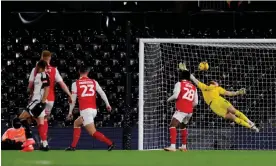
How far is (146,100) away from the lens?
11.6m

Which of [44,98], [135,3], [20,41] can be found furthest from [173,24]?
A: [44,98]

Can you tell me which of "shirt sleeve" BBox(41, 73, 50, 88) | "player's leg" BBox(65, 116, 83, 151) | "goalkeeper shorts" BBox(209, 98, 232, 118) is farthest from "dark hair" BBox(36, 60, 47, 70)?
"goalkeeper shorts" BBox(209, 98, 232, 118)

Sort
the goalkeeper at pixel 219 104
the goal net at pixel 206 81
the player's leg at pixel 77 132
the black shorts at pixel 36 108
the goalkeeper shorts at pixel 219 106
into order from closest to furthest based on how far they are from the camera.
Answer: the black shorts at pixel 36 108
the player's leg at pixel 77 132
the goal net at pixel 206 81
the goalkeeper at pixel 219 104
the goalkeeper shorts at pixel 219 106

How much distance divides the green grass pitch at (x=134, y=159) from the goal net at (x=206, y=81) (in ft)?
5.54

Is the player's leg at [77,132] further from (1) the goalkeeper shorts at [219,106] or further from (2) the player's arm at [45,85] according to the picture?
(1) the goalkeeper shorts at [219,106]

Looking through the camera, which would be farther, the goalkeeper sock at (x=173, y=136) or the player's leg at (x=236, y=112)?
the player's leg at (x=236, y=112)

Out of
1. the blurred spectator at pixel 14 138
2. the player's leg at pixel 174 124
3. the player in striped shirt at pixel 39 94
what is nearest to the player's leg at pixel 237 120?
the player's leg at pixel 174 124

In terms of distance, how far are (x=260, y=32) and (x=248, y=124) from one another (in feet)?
19.8

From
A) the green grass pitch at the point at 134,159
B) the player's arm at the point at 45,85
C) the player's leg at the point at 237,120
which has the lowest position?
the green grass pitch at the point at 134,159

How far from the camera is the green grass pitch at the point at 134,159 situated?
313 inches

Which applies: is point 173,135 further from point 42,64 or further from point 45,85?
point 42,64

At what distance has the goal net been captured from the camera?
11.5 m

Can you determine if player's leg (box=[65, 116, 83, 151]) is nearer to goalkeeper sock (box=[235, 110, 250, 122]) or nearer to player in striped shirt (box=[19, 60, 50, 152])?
player in striped shirt (box=[19, 60, 50, 152])

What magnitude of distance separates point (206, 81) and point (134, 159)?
6.03 meters
